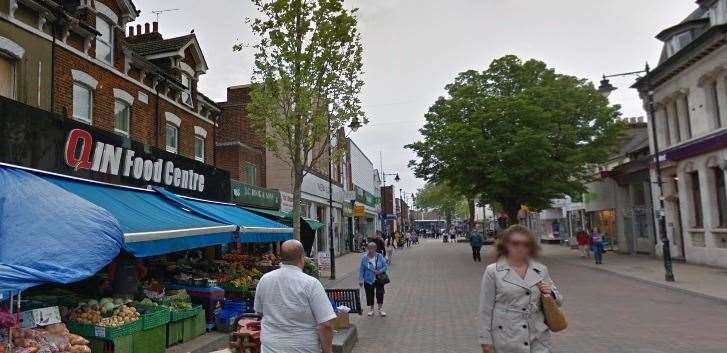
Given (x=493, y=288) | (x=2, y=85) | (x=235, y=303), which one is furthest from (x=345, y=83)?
(x=493, y=288)

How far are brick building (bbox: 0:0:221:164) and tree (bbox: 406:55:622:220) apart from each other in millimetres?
13055

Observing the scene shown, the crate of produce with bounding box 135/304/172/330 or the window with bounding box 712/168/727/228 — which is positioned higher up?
the window with bounding box 712/168/727/228

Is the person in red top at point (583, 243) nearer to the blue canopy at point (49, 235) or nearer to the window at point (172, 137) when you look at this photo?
the window at point (172, 137)

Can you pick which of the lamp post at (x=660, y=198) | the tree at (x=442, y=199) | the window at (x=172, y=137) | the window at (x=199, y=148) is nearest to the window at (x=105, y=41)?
the window at (x=172, y=137)

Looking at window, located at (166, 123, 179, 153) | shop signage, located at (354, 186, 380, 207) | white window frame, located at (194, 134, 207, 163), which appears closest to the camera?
window, located at (166, 123, 179, 153)

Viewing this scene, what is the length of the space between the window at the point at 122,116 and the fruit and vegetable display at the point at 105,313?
700 centimetres

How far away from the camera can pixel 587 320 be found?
428 inches

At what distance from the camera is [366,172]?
5550cm

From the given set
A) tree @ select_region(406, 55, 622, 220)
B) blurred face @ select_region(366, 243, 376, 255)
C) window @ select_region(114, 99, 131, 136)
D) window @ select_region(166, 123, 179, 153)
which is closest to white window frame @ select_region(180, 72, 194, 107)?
window @ select_region(166, 123, 179, 153)

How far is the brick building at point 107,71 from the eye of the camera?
404 inches

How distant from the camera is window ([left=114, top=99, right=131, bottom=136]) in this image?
13.7 metres

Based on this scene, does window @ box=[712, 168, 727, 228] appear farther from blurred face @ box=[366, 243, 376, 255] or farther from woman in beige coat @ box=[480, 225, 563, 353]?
woman in beige coat @ box=[480, 225, 563, 353]

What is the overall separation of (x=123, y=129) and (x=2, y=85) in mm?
4198

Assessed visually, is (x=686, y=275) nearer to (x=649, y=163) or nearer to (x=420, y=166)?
(x=649, y=163)
